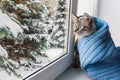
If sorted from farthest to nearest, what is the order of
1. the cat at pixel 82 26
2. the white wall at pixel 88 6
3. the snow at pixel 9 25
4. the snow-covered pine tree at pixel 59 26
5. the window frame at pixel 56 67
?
the white wall at pixel 88 6 → the cat at pixel 82 26 → the snow-covered pine tree at pixel 59 26 → the window frame at pixel 56 67 → the snow at pixel 9 25

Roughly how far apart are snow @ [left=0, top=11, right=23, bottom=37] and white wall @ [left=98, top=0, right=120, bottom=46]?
94 cm

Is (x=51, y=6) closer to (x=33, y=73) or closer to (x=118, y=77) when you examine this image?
(x=33, y=73)

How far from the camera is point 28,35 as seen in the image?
0.69m

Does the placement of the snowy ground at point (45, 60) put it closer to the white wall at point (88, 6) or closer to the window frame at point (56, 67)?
the window frame at point (56, 67)

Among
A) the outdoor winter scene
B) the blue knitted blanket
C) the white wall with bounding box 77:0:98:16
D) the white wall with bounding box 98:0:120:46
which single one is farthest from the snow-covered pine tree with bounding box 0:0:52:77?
the white wall with bounding box 98:0:120:46

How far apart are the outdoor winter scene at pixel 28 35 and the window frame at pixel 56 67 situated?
2 centimetres

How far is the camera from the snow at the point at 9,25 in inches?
21.3

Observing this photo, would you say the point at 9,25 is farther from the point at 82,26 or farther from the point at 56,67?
the point at 82,26

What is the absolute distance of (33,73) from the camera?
0.74 m

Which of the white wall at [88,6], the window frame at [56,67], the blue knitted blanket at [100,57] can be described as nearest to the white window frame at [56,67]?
the window frame at [56,67]

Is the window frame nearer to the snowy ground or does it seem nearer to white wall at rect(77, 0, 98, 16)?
the snowy ground

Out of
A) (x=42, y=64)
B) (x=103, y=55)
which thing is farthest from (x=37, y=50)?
(x=103, y=55)

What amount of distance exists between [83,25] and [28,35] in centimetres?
45

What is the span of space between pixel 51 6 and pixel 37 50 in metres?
0.22
